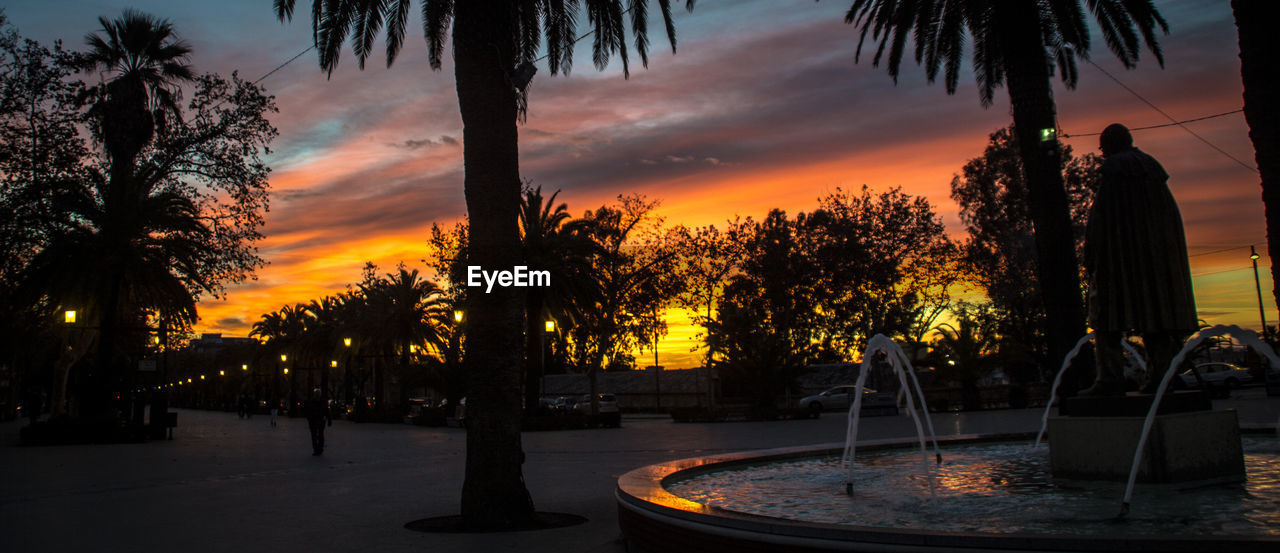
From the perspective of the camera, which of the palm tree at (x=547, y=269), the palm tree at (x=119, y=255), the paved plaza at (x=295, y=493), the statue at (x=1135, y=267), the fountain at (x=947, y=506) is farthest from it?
the palm tree at (x=547, y=269)

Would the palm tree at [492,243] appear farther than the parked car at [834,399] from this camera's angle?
No

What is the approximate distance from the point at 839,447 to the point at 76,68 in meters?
22.6

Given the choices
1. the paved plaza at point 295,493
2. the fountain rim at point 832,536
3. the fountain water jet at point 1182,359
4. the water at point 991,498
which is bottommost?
the paved plaza at point 295,493

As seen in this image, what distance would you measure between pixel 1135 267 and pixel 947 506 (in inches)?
118

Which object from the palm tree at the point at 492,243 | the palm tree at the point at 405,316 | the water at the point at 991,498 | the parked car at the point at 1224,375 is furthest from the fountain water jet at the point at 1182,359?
the palm tree at the point at 405,316

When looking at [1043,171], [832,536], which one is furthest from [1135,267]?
[1043,171]

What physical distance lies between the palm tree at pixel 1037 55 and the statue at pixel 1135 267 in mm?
6178

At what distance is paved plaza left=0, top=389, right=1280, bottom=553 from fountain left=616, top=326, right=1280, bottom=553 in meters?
1.42

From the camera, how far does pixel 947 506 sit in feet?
22.2

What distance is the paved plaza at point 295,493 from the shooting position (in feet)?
27.7

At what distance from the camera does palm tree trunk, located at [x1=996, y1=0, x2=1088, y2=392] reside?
547 inches

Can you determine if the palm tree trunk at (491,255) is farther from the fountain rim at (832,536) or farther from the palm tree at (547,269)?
the palm tree at (547,269)

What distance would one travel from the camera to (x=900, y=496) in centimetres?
747

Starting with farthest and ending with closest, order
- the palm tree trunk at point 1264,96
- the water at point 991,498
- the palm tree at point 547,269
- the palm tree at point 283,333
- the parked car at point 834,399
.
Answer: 1. the palm tree at point 283,333
2. the parked car at point 834,399
3. the palm tree at point 547,269
4. the palm tree trunk at point 1264,96
5. the water at point 991,498
